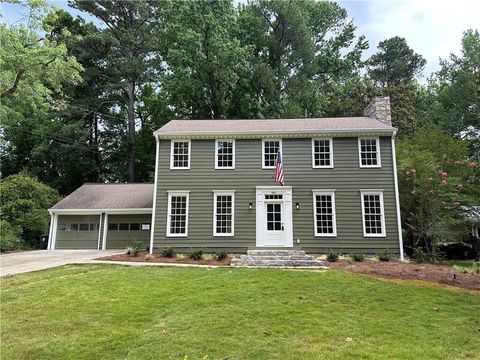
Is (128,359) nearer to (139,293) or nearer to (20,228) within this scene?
(139,293)

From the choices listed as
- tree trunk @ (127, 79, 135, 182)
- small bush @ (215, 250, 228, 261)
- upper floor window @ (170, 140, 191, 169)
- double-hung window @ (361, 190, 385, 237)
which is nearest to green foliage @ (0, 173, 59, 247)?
tree trunk @ (127, 79, 135, 182)

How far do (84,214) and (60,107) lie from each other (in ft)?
40.8

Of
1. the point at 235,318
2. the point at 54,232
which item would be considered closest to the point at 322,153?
the point at 235,318

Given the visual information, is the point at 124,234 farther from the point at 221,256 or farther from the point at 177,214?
the point at 221,256

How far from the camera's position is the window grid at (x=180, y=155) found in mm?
15477

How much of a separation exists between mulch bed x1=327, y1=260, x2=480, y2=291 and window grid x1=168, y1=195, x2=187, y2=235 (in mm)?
6235

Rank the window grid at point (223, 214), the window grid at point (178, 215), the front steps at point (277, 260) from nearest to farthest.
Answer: the front steps at point (277, 260) < the window grid at point (223, 214) < the window grid at point (178, 215)

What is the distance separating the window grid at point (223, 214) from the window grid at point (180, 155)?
2068 mm

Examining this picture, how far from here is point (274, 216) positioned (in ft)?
48.5

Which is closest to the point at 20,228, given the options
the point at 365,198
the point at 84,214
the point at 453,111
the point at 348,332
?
the point at 84,214

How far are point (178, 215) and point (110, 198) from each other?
22.3 ft

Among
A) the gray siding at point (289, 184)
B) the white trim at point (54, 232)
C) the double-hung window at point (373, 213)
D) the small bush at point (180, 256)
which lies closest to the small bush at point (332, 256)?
the gray siding at point (289, 184)

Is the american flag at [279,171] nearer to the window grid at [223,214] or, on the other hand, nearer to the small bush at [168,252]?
the window grid at [223,214]

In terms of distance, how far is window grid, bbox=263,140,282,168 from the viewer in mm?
15367
